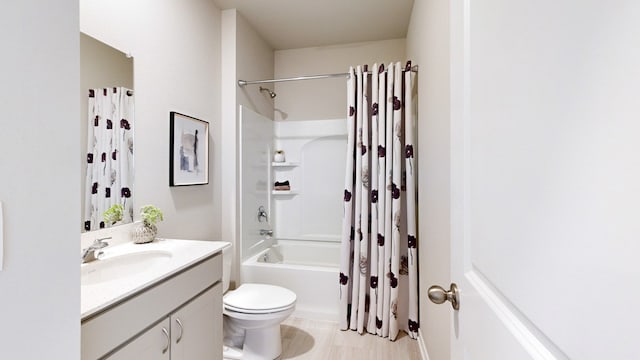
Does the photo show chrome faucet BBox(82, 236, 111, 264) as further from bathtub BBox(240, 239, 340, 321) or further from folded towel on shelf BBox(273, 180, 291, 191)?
folded towel on shelf BBox(273, 180, 291, 191)

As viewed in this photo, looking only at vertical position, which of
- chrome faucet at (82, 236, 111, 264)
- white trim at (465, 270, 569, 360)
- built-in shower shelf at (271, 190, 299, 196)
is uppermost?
built-in shower shelf at (271, 190, 299, 196)

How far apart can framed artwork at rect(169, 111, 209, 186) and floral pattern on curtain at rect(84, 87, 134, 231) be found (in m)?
0.29

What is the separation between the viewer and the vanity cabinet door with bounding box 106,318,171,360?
3.16 ft

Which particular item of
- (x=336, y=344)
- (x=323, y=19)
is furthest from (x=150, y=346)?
(x=323, y=19)

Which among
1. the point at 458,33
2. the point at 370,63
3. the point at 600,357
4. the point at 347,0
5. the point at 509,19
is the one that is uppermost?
the point at 347,0

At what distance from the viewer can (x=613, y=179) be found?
0.28 meters

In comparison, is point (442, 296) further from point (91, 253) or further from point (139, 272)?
point (91, 253)

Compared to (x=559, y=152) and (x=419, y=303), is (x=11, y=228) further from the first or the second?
A: (x=419, y=303)

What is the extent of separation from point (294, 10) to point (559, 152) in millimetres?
2613

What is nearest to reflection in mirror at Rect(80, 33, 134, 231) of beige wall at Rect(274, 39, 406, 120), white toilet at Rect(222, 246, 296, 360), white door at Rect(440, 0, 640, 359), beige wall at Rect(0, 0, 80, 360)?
white toilet at Rect(222, 246, 296, 360)

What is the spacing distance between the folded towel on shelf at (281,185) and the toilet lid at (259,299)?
1.37m

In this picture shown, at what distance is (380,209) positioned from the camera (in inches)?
91.1

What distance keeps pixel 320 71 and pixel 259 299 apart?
2.43m

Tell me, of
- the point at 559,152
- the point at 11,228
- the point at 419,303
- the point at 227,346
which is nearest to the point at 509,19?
the point at 559,152
